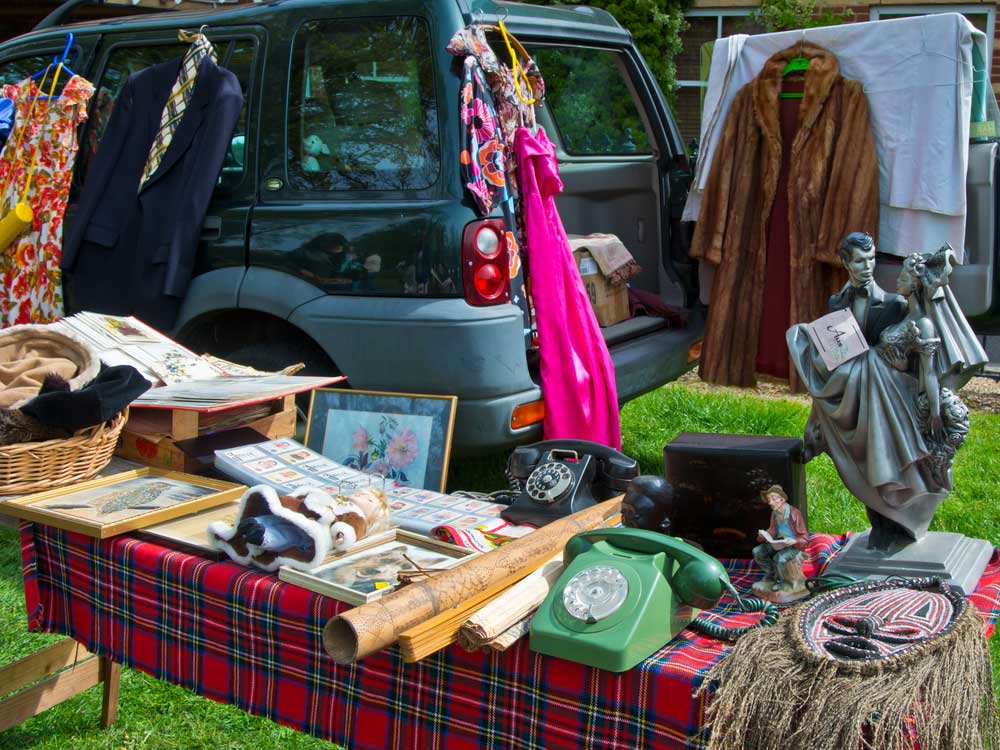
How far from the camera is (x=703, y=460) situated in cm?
186

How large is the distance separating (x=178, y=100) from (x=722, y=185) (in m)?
2.23

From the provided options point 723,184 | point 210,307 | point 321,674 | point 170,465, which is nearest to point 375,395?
point 170,465

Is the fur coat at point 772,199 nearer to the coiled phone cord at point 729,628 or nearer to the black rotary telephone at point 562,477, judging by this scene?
the black rotary telephone at point 562,477

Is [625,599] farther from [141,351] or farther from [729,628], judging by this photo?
[141,351]

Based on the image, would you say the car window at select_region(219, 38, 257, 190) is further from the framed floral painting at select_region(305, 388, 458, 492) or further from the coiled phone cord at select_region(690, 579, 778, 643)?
the coiled phone cord at select_region(690, 579, 778, 643)

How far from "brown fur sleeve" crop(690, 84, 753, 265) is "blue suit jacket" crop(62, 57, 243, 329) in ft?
6.64

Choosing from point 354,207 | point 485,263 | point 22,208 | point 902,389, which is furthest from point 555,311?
point 22,208

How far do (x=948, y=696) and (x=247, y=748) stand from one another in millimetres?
1954

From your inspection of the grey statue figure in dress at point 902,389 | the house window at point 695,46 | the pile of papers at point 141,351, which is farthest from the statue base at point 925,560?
the house window at point 695,46

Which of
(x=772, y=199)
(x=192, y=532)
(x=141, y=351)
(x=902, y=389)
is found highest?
(x=772, y=199)

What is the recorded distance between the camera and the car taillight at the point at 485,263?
3240 millimetres

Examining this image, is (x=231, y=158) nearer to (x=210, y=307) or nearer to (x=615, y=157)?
(x=210, y=307)

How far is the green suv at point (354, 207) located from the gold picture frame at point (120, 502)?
115 centimetres

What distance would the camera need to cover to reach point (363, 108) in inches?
135
